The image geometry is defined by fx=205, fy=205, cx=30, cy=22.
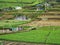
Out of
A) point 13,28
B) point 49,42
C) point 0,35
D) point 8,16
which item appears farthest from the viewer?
point 8,16

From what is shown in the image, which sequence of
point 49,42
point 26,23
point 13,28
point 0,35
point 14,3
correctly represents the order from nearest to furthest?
1. point 49,42
2. point 0,35
3. point 13,28
4. point 26,23
5. point 14,3

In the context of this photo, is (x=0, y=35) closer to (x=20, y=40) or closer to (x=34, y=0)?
(x=20, y=40)

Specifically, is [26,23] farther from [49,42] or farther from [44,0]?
[44,0]

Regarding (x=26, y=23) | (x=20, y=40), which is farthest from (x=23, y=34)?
(x=26, y=23)

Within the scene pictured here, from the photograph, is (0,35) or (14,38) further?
(0,35)

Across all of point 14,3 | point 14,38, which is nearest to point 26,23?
point 14,38

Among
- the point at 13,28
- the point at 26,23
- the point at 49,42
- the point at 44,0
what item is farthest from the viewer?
the point at 44,0

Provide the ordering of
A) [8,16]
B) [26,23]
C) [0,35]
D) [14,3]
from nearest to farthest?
[0,35] < [26,23] < [8,16] < [14,3]

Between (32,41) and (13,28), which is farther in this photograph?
(13,28)
